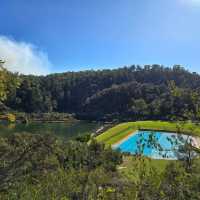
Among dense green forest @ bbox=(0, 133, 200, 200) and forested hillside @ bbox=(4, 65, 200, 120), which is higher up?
forested hillside @ bbox=(4, 65, 200, 120)

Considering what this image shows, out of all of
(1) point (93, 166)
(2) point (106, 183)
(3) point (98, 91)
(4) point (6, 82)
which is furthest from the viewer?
(3) point (98, 91)

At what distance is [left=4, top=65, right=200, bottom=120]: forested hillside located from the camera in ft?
230

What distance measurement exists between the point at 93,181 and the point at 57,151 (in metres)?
8.91

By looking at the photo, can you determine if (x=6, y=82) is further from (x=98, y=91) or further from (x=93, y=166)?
(x=98, y=91)

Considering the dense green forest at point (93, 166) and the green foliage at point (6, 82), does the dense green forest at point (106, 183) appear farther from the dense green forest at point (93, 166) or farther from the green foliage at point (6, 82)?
the green foliage at point (6, 82)

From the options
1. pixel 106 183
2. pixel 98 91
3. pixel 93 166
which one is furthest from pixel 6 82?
pixel 98 91

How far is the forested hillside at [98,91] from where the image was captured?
7014 centimetres

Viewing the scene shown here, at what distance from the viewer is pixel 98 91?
287 ft

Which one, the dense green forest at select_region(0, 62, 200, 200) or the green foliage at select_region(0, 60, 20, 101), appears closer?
the green foliage at select_region(0, 60, 20, 101)

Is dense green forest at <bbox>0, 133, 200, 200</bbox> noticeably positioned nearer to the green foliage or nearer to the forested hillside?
the green foliage

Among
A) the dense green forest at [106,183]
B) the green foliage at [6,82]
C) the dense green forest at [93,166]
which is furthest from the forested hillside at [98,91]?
the green foliage at [6,82]

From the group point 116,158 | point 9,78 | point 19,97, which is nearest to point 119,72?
point 19,97

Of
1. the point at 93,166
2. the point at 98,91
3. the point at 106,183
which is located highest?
the point at 98,91

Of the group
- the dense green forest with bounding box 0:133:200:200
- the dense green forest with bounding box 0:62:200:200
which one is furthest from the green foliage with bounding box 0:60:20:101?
the dense green forest with bounding box 0:133:200:200
